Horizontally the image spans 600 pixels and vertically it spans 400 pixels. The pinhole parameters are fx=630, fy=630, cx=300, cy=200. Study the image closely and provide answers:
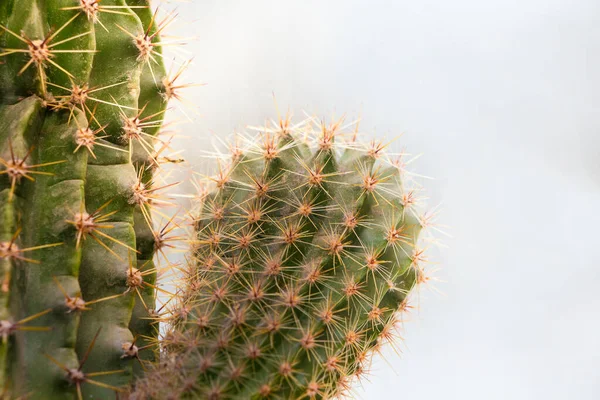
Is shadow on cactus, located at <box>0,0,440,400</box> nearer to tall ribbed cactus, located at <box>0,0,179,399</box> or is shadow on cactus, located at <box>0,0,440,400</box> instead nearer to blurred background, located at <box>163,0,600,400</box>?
tall ribbed cactus, located at <box>0,0,179,399</box>

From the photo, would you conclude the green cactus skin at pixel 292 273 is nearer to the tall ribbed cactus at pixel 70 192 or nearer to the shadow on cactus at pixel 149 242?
the shadow on cactus at pixel 149 242

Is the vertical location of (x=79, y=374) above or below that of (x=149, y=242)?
below

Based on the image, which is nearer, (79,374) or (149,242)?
(79,374)

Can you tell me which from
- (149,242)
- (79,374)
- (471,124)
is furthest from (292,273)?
(471,124)

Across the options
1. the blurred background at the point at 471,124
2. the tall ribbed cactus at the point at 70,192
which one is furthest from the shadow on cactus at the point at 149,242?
the blurred background at the point at 471,124

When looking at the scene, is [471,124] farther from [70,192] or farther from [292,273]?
[70,192]

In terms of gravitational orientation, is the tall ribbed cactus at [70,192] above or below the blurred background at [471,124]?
below
